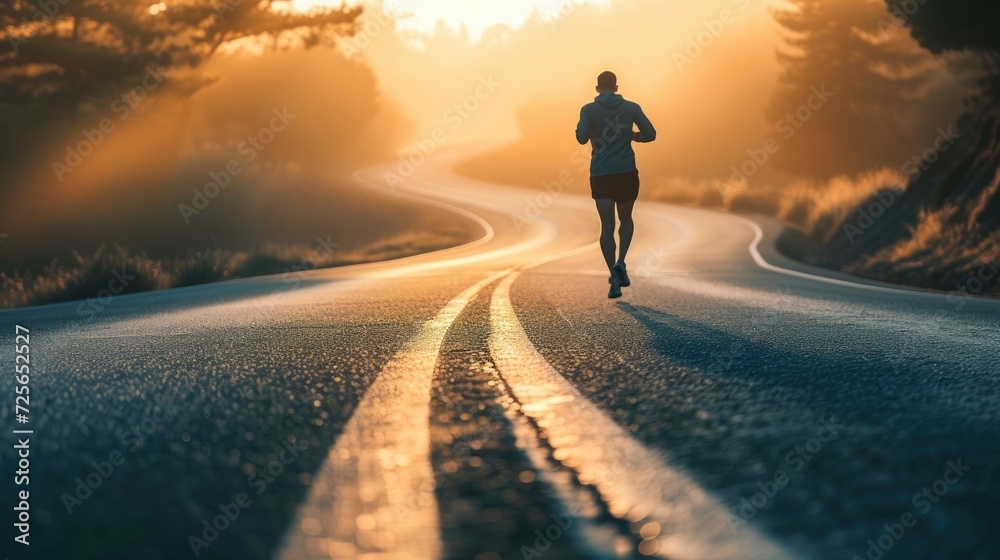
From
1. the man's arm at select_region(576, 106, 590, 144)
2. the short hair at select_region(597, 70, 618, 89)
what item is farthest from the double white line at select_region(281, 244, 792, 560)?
the short hair at select_region(597, 70, 618, 89)

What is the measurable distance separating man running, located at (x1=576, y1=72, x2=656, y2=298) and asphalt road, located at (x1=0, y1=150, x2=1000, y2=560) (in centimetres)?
268

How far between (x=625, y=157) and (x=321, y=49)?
83.5 m

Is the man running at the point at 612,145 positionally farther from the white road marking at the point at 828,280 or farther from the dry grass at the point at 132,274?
the dry grass at the point at 132,274

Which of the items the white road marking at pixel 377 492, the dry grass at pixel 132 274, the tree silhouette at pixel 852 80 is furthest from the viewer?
the tree silhouette at pixel 852 80

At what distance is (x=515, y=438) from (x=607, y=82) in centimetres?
694

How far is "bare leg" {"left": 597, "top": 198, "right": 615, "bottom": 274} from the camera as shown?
1006 cm

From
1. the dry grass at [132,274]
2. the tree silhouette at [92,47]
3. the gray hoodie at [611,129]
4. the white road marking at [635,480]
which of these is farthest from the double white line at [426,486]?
the tree silhouette at [92,47]

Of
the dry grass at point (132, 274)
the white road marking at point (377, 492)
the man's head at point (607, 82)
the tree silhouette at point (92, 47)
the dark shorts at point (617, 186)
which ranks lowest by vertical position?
the dry grass at point (132, 274)

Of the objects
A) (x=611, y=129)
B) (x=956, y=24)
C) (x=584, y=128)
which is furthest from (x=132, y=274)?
(x=956, y=24)

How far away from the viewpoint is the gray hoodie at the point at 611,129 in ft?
32.3

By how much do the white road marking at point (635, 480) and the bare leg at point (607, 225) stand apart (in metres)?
5.42

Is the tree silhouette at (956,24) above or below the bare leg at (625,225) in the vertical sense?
above

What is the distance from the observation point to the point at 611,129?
9891 mm

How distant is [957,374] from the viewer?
14.4ft
